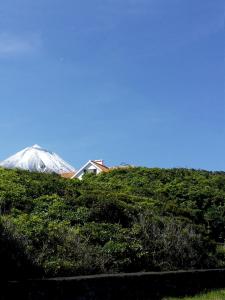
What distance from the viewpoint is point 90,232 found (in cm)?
982

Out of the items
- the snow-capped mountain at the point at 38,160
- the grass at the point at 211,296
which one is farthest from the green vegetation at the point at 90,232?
the snow-capped mountain at the point at 38,160

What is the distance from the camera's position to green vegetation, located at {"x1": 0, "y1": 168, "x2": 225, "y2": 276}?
28.1 ft

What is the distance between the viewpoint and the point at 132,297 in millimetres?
8641

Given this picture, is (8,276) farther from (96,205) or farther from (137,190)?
(137,190)

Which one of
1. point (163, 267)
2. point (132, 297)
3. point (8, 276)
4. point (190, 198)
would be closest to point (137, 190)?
point (190, 198)

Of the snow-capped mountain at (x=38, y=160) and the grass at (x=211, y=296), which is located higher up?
the snow-capped mountain at (x=38, y=160)

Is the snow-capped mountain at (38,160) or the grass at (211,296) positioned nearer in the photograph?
the grass at (211,296)

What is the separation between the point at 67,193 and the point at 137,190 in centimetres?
703

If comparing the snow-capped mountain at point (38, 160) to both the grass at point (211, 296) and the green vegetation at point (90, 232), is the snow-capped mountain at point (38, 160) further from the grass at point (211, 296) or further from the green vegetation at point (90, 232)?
the grass at point (211, 296)

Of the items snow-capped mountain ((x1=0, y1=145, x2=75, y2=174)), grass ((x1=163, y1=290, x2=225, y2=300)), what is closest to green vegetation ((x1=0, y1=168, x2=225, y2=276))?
grass ((x1=163, y1=290, x2=225, y2=300))

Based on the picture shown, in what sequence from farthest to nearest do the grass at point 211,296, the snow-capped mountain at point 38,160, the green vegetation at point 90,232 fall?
the snow-capped mountain at point 38,160 < the grass at point 211,296 < the green vegetation at point 90,232

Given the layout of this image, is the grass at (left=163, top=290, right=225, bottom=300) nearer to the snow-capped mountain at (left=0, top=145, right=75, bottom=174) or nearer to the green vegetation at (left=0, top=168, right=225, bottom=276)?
the green vegetation at (left=0, top=168, right=225, bottom=276)

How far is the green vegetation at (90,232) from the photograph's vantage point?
8555 millimetres

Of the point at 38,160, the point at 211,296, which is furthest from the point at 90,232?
the point at 38,160
